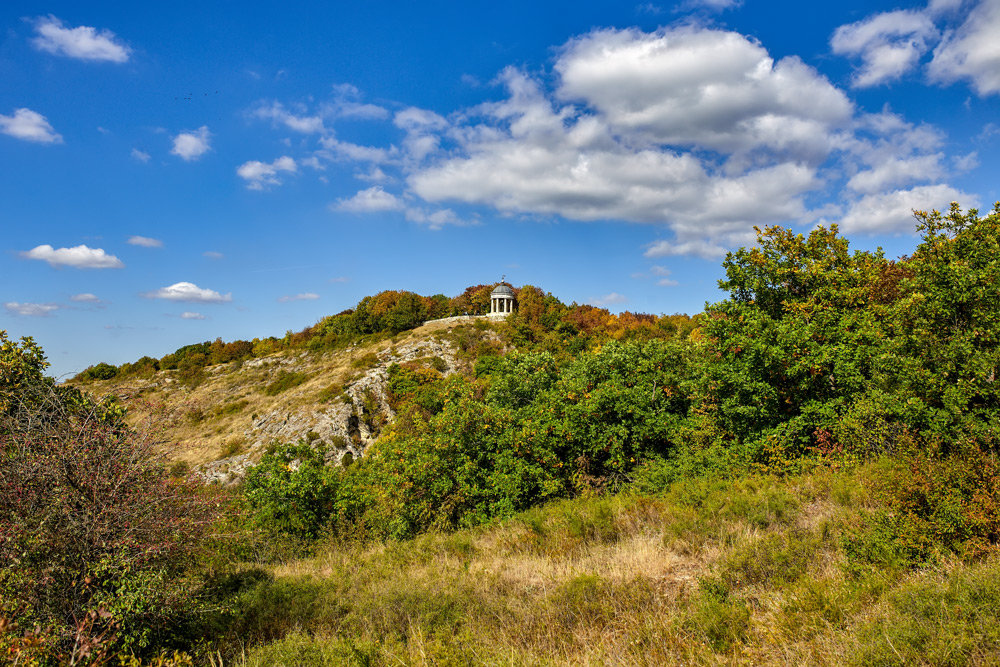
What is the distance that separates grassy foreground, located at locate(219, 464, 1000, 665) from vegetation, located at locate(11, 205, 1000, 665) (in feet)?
0.13

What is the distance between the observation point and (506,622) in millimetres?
6270

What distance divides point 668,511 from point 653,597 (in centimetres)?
378

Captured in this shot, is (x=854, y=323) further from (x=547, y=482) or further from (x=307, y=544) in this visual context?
(x=307, y=544)

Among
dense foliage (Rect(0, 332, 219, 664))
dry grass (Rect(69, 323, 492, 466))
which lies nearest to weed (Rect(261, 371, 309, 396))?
dry grass (Rect(69, 323, 492, 466))

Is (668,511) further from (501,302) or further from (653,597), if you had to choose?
(501,302)

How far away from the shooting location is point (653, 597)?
6.45m

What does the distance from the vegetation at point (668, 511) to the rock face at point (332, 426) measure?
16975 millimetres

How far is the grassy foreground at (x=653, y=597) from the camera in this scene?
4711 millimetres

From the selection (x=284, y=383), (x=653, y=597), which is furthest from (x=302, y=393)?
(x=653, y=597)

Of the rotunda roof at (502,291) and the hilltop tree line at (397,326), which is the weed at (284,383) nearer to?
the hilltop tree line at (397,326)

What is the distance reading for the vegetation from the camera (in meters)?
5.29

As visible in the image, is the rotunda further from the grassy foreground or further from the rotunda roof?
the grassy foreground

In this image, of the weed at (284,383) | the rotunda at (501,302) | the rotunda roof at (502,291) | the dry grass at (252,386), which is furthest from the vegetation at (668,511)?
the rotunda roof at (502,291)

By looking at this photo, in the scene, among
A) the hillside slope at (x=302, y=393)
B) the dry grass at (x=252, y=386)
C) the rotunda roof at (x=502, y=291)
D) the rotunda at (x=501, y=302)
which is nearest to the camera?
the hillside slope at (x=302, y=393)
